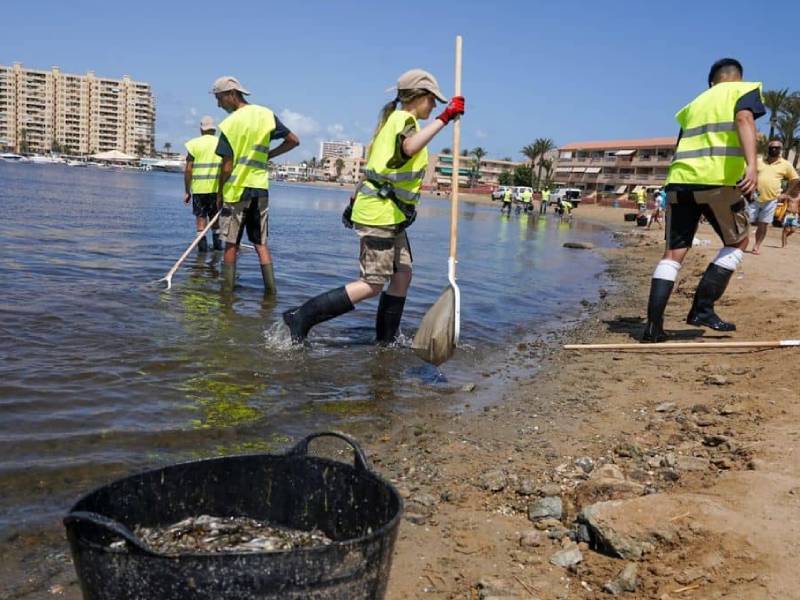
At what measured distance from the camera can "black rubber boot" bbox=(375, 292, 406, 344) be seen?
5395 millimetres

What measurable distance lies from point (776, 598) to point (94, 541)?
1.87 m

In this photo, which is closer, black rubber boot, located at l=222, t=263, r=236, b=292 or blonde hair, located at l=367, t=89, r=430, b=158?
blonde hair, located at l=367, t=89, r=430, b=158

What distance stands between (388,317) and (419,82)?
1.88m

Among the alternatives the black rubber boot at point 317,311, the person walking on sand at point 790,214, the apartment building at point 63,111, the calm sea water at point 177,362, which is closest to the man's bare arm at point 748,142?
the calm sea water at point 177,362

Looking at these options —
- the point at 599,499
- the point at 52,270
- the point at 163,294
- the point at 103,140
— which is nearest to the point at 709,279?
the point at 599,499

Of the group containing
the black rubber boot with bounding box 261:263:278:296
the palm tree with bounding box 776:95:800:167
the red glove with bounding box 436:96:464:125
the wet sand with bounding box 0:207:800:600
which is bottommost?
the wet sand with bounding box 0:207:800:600

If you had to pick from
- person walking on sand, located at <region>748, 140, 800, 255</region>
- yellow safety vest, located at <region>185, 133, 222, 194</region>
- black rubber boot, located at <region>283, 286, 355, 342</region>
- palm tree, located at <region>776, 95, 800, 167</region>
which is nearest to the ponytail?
black rubber boot, located at <region>283, 286, 355, 342</region>

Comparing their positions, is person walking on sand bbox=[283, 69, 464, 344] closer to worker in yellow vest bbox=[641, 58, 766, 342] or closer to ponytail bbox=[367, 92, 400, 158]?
ponytail bbox=[367, 92, 400, 158]

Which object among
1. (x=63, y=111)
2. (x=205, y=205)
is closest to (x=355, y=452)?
→ (x=205, y=205)

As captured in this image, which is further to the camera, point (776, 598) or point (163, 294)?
point (163, 294)

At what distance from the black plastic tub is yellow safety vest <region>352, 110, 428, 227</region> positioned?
2.94 meters

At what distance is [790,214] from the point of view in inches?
651

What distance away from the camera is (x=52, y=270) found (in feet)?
26.1

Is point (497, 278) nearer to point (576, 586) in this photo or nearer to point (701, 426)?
point (701, 426)
